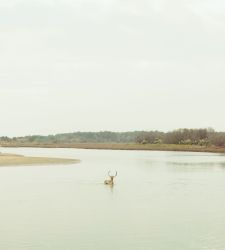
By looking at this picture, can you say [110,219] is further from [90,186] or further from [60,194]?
[90,186]

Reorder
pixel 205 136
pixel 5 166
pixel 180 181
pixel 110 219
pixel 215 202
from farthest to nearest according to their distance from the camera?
pixel 205 136 < pixel 5 166 < pixel 180 181 < pixel 215 202 < pixel 110 219

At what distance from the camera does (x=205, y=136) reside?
197 metres

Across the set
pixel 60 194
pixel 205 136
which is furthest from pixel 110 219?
pixel 205 136

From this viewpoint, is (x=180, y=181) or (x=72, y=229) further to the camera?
(x=180, y=181)

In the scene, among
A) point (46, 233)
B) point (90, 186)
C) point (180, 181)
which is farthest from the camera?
point (180, 181)

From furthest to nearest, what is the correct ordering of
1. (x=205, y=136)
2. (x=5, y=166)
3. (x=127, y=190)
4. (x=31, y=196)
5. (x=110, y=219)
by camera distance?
(x=205, y=136), (x=5, y=166), (x=127, y=190), (x=31, y=196), (x=110, y=219)

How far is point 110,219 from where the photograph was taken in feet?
90.7

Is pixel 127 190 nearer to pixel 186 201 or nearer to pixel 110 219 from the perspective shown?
pixel 186 201

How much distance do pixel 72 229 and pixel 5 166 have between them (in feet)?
153

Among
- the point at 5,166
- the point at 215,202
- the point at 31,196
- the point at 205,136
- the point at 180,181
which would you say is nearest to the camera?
the point at 215,202

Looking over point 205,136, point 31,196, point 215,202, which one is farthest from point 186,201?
point 205,136

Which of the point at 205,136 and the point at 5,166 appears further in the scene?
the point at 205,136

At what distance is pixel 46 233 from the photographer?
2381 cm

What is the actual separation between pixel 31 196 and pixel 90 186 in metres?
9.08
